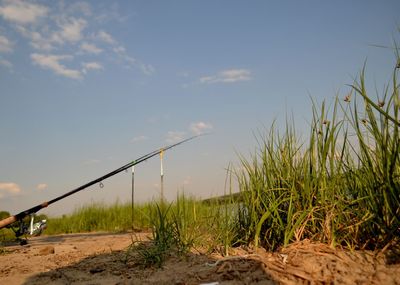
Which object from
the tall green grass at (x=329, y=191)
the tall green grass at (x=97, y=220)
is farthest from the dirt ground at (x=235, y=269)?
the tall green grass at (x=97, y=220)

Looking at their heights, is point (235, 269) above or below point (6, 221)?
below

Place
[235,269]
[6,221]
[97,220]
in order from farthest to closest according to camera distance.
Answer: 1. [97,220]
2. [6,221]
3. [235,269]

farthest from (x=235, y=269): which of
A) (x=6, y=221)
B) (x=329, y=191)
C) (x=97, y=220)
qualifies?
(x=97, y=220)

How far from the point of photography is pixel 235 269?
2.85 m

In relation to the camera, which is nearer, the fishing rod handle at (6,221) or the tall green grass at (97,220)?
the fishing rod handle at (6,221)

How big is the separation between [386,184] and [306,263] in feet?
2.61

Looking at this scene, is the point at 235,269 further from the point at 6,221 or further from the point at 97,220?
the point at 97,220

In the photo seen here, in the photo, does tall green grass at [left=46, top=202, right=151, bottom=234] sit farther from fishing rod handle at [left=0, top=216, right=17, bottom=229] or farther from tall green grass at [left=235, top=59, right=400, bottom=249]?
tall green grass at [left=235, top=59, right=400, bottom=249]

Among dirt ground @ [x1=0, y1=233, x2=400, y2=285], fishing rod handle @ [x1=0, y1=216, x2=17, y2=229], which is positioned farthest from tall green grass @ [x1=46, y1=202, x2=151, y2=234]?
dirt ground @ [x1=0, y1=233, x2=400, y2=285]

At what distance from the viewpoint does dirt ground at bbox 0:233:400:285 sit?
2.53m

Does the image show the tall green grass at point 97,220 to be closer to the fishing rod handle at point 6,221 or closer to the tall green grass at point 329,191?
the fishing rod handle at point 6,221

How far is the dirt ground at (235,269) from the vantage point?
2.53m

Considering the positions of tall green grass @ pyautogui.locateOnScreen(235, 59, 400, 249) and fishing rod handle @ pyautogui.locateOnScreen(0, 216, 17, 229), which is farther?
fishing rod handle @ pyautogui.locateOnScreen(0, 216, 17, 229)

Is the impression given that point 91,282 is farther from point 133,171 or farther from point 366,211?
point 133,171
